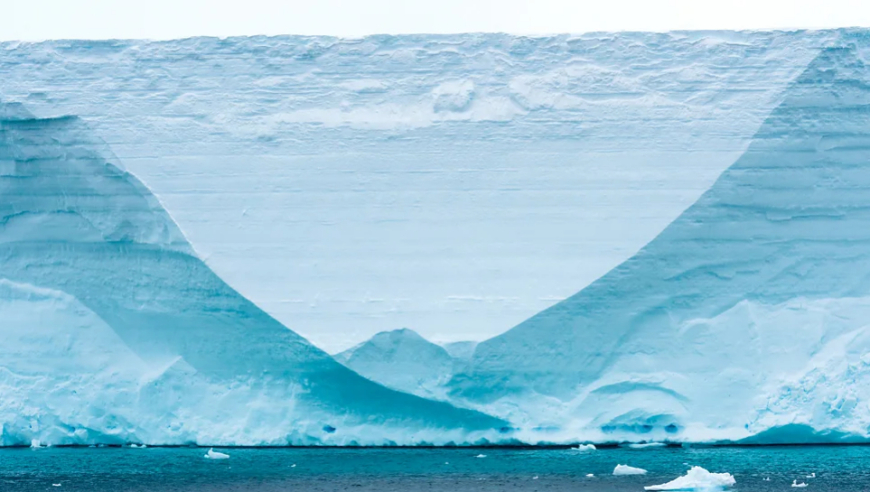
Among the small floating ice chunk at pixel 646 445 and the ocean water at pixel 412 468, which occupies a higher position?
the small floating ice chunk at pixel 646 445

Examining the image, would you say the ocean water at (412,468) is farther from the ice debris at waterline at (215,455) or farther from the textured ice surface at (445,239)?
the textured ice surface at (445,239)

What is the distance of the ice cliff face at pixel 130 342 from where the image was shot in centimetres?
985

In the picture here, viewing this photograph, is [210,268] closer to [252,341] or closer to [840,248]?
[252,341]

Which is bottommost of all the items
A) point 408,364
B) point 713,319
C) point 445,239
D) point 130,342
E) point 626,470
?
point 626,470

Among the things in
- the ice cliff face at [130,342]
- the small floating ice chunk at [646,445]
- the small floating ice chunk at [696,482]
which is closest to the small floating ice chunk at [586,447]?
the small floating ice chunk at [646,445]

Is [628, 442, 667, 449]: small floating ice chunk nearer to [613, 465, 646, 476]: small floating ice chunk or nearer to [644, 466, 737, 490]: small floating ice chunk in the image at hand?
[613, 465, 646, 476]: small floating ice chunk

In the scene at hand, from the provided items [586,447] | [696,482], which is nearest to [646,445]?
[586,447]

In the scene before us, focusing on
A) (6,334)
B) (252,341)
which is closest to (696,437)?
(252,341)

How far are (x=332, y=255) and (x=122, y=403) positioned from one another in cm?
187

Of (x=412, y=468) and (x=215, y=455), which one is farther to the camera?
(x=215, y=455)

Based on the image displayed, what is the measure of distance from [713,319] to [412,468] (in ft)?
8.47

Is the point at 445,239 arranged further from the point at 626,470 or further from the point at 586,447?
the point at 626,470

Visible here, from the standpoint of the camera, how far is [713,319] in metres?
9.83

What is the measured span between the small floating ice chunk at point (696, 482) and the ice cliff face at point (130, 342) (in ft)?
8.22
